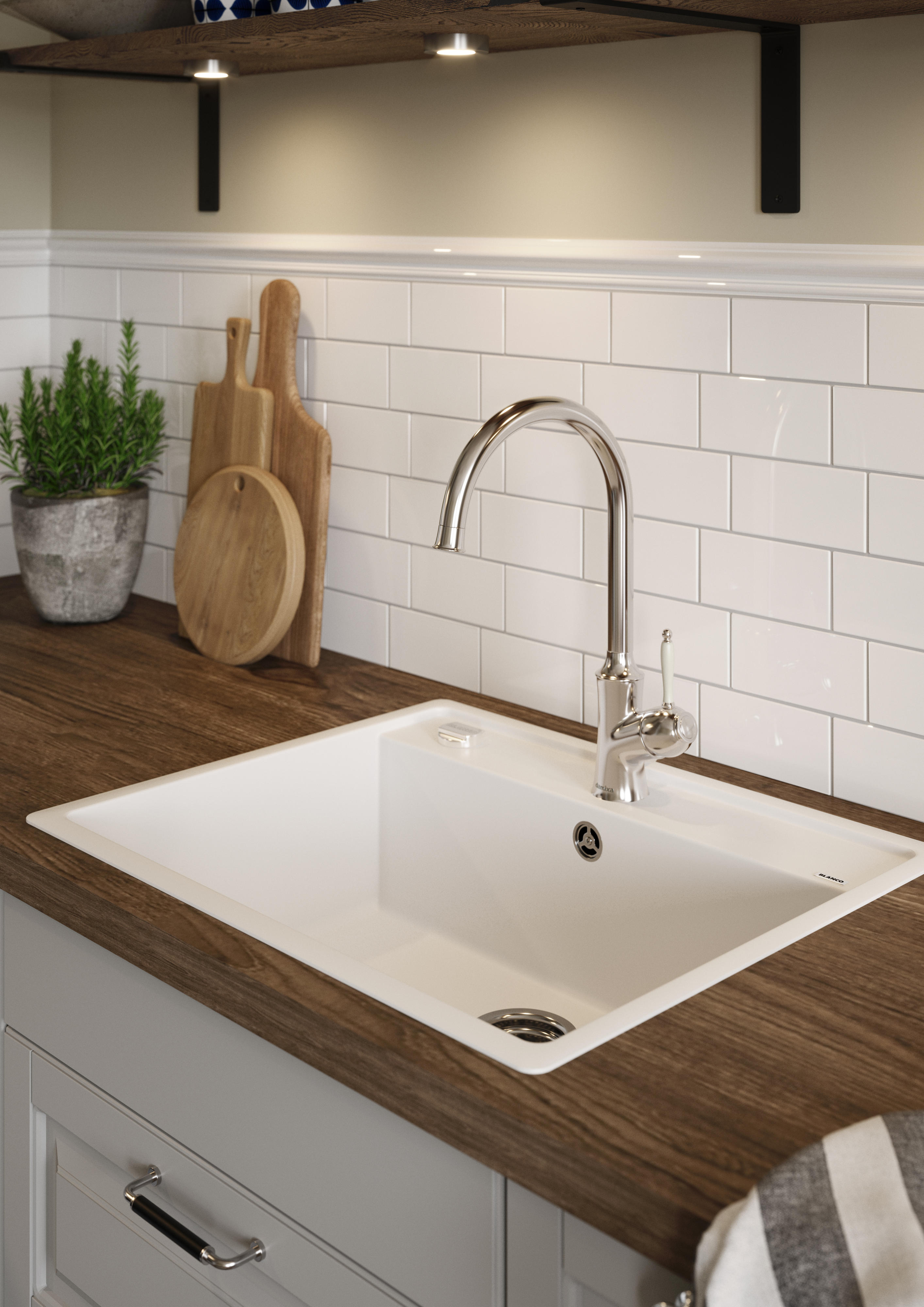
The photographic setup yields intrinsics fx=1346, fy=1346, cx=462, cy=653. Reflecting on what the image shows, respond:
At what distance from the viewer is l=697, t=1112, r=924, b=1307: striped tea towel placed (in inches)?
25.9

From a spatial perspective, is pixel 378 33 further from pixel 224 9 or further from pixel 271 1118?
pixel 271 1118

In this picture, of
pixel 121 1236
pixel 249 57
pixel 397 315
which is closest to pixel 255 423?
pixel 397 315

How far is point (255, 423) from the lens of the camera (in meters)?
1.78

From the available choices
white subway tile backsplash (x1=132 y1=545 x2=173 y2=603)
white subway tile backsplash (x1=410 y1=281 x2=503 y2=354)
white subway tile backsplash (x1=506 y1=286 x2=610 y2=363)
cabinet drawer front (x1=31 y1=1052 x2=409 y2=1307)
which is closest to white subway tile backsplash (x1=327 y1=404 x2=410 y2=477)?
white subway tile backsplash (x1=410 y1=281 x2=503 y2=354)

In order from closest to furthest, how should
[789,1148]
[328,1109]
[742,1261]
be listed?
1. [742,1261]
2. [789,1148]
3. [328,1109]

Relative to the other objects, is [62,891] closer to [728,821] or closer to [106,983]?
[106,983]

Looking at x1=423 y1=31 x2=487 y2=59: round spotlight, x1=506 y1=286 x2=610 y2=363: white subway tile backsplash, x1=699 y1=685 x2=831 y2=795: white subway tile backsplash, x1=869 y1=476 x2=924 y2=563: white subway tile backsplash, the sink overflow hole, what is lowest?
the sink overflow hole

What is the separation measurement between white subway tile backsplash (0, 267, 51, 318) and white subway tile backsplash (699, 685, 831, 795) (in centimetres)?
136

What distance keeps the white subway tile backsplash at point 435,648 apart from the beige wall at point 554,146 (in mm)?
473

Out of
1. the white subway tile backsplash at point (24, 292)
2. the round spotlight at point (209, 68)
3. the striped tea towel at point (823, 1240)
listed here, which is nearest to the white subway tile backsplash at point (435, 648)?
the round spotlight at point (209, 68)

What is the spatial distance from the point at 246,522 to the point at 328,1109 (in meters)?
0.97

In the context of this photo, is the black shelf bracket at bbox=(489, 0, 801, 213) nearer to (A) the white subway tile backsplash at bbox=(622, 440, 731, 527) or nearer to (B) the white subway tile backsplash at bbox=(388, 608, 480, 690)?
(A) the white subway tile backsplash at bbox=(622, 440, 731, 527)

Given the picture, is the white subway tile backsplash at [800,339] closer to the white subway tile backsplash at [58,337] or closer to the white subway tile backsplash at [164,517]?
the white subway tile backsplash at [164,517]

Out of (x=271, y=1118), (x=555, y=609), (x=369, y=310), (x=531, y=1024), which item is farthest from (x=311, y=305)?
(x=271, y=1118)
